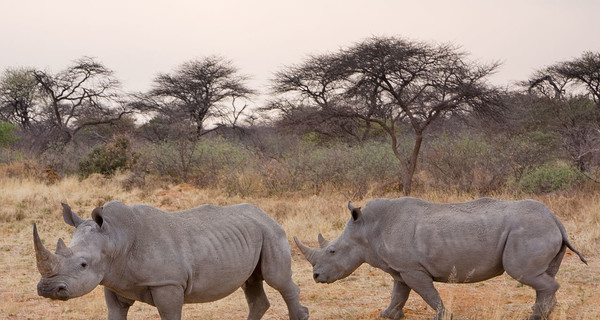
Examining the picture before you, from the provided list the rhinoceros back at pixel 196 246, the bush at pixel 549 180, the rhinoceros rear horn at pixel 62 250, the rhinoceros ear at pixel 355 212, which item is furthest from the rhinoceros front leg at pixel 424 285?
the bush at pixel 549 180

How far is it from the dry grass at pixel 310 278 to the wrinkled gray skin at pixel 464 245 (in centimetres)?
41

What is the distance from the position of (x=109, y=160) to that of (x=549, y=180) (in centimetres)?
1346

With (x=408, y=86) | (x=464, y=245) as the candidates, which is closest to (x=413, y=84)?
(x=408, y=86)

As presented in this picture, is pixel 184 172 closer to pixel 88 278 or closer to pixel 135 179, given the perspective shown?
pixel 135 179

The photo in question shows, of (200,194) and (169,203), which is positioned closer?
(169,203)

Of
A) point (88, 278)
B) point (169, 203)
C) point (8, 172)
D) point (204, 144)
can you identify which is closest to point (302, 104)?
point (204, 144)

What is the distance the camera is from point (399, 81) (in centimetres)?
2012

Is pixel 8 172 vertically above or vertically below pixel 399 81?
below

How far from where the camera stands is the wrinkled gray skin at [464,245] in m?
6.36

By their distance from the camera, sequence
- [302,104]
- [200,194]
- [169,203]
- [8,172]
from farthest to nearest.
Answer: [302,104]
[8,172]
[200,194]
[169,203]

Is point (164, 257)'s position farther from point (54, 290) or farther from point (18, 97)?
point (18, 97)

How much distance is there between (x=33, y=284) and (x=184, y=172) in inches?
522

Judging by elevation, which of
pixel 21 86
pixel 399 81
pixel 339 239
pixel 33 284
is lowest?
pixel 33 284

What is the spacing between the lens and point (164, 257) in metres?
5.30
